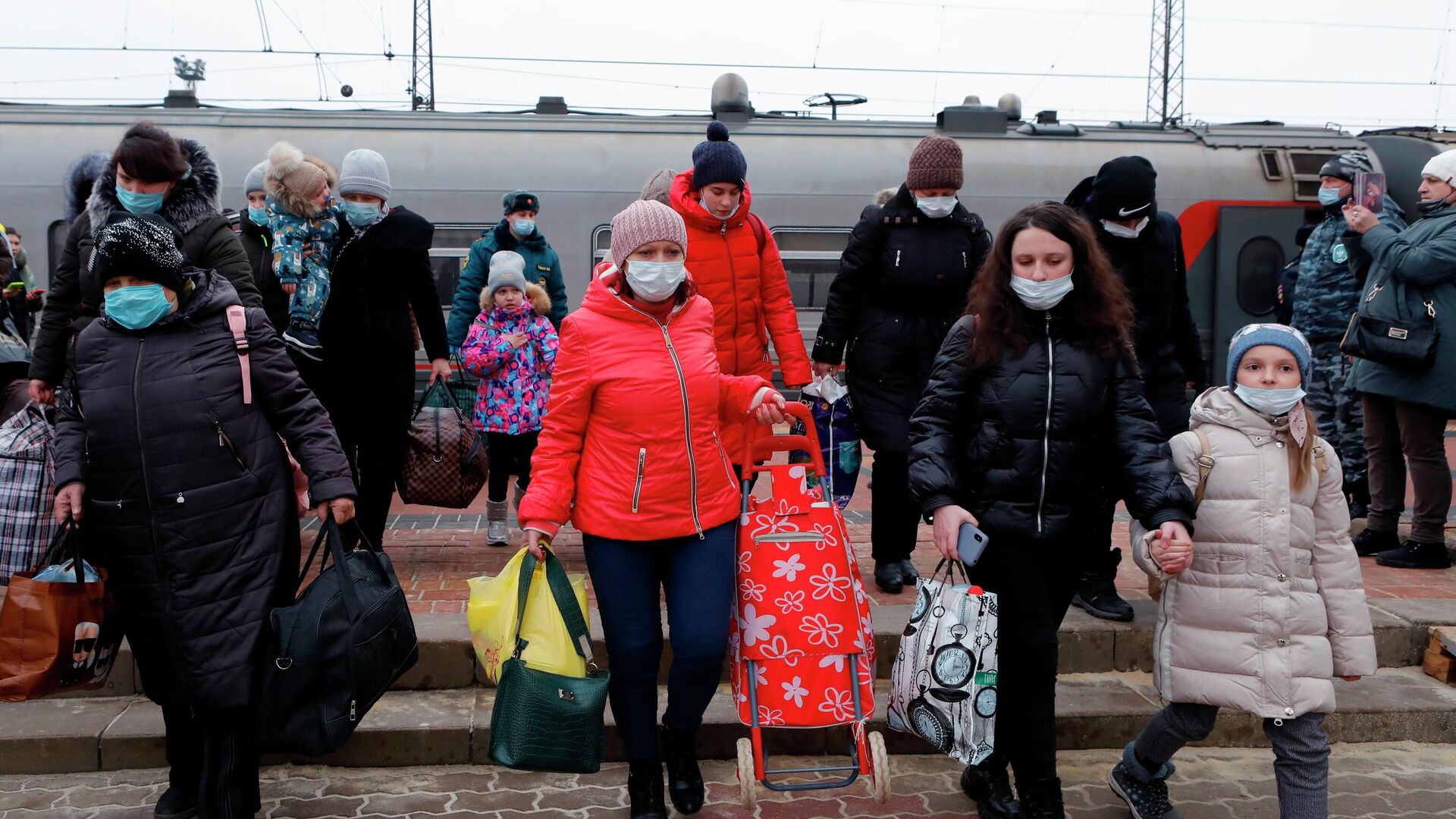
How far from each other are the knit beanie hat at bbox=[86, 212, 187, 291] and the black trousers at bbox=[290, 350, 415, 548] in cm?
180

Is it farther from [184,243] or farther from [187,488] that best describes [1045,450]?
[184,243]

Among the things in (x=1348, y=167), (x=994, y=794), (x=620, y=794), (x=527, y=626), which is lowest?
(x=620, y=794)

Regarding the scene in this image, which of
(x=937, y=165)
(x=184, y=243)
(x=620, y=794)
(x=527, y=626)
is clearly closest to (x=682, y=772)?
(x=620, y=794)

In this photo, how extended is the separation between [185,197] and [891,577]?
331cm

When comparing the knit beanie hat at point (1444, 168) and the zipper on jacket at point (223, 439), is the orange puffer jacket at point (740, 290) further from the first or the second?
the knit beanie hat at point (1444, 168)

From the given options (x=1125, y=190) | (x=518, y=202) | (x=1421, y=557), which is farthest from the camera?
(x=518, y=202)

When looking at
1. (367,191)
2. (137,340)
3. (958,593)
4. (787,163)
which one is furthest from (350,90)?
(958,593)

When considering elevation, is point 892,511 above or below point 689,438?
below

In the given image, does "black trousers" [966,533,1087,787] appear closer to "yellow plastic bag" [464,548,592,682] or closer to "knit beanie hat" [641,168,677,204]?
"yellow plastic bag" [464,548,592,682]

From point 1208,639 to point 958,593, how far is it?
0.82 metres

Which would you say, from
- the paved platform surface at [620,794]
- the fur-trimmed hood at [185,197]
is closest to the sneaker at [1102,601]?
the paved platform surface at [620,794]

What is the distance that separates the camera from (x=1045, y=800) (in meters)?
3.47

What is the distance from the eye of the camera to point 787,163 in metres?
10.7

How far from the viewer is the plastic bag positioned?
5.01 metres
